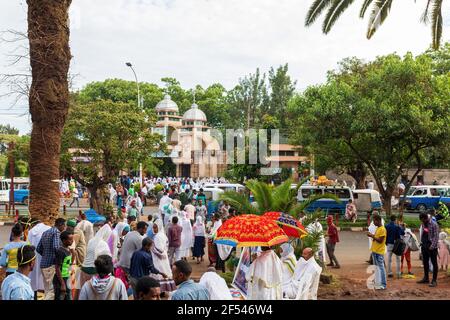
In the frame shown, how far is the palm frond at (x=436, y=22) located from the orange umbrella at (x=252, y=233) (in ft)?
22.1

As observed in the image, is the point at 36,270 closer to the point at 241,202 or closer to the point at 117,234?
the point at 117,234

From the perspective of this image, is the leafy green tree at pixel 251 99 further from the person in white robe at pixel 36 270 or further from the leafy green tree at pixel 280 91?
the person in white robe at pixel 36 270

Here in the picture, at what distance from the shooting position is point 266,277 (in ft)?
25.1

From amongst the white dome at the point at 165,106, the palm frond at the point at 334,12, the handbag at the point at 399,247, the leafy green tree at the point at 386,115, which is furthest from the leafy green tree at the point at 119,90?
the handbag at the point at 399,247

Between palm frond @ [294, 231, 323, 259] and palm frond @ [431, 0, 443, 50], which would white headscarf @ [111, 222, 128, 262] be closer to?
palm frond @ [294, 231, 323, 259]

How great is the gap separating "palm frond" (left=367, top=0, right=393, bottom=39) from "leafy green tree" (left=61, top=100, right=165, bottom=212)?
13781 millimetres

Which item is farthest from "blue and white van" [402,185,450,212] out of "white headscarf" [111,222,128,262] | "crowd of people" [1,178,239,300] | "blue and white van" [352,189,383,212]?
"white headscarf" [111,222,128,262]

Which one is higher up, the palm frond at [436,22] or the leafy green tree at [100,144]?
the palm frond at [436,22]

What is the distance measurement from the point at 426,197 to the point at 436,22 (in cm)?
1985

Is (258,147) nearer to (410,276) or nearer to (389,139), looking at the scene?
(389,139)

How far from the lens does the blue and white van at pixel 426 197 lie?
29.2 metres

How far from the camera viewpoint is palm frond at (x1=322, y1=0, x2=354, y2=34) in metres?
12.7

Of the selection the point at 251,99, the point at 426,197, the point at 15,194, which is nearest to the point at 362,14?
the point at 426,197
